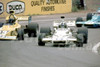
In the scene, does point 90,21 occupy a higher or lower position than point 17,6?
lower

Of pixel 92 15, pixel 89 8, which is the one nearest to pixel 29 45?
pixel 92 15

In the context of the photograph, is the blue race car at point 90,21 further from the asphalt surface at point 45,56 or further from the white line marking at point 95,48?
the white line marking at point 95,48

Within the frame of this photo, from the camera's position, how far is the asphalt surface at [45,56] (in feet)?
41.1

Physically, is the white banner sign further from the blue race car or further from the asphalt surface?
the asphalt surface

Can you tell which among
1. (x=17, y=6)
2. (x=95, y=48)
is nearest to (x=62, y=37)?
(x=95, y=48)

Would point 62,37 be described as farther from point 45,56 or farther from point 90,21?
point 90,21

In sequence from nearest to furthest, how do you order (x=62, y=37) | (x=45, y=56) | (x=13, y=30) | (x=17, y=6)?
1. (x=45, y=56)
2. (x=62, y=37)
3. (x=13, y=30)
4. (x=17, y=6)

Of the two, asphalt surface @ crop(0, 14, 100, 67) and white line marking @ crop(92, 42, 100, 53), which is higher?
asphalt surface @ crop(0, 14, 100, 67)

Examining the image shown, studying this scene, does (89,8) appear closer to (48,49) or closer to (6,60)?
(48,49)

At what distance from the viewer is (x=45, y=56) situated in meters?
14.3

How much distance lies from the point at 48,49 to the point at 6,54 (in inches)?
87.1

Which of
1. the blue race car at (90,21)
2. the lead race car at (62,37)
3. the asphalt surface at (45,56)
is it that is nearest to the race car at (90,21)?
the blue race car at (90,21)

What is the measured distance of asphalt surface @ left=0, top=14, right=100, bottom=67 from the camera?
12531mm

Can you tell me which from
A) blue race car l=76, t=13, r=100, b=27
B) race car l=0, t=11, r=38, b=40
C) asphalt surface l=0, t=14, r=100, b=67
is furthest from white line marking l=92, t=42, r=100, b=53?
blue race car l=76, t=13, r=100, b=27
